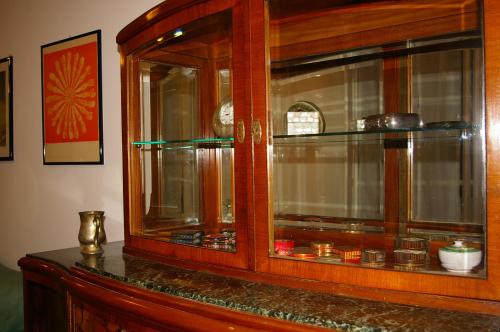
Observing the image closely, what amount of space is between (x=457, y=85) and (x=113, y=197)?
1.88 meters

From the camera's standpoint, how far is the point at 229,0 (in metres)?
1.38

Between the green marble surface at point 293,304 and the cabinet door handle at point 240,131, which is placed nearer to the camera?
the green marble surface at point 293,304

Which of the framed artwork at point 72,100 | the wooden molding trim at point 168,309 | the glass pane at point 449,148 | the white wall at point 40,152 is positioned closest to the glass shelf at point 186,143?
the wooden molding trim at point 168,309

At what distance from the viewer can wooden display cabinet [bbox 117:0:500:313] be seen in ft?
3.72

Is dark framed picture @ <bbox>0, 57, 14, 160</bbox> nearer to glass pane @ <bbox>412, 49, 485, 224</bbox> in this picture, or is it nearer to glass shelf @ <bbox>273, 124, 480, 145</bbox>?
glass shelf @ <bbox>273, 124, 480, 145</bbox>

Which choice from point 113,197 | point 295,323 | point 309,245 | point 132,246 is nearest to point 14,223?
point 113,197

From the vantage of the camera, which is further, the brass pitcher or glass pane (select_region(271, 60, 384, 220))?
the brass pitcher

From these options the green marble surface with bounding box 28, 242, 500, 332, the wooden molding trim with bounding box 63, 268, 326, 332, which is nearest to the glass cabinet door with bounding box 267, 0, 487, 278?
the green marble surface with bounding box 28, 242, 500, 332

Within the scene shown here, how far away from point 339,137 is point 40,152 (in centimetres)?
Result: 233

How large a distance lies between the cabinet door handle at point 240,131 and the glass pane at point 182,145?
0.24 metres

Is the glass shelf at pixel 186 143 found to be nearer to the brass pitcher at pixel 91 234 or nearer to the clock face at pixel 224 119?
the clock face at pixel 224 119

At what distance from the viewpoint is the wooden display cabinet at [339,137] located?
113cm

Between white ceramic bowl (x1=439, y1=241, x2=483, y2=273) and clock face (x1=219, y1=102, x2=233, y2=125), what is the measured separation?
0.72 meters

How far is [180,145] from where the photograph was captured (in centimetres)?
177
